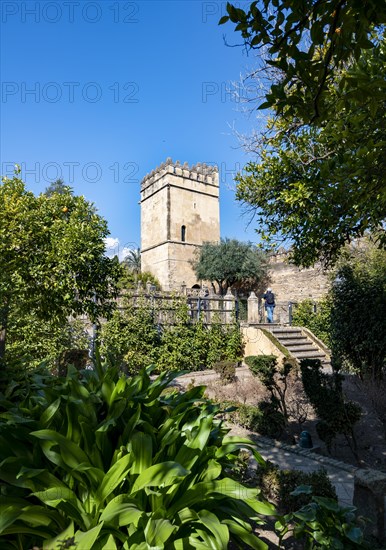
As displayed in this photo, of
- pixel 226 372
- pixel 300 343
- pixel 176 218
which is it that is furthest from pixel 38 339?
pixel 176 218

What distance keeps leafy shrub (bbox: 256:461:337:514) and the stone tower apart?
27901mm

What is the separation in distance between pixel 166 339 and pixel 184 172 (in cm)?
2506

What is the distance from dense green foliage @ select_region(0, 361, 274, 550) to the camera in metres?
2.01

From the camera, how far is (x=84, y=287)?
247 inches

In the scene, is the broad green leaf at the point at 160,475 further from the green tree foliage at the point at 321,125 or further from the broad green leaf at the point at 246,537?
the green tree foliage at the point at 321,125

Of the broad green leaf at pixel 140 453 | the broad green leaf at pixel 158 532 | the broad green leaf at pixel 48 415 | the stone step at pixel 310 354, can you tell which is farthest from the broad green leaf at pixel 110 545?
the stone step at pixel 310 354

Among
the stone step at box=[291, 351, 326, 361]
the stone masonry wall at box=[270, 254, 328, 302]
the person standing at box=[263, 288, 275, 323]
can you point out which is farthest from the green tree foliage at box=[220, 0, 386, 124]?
the stone masonry wall at box=[270, 254, 328, 302]

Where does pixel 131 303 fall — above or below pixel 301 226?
below

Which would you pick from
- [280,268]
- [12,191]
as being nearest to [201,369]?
[12,191]

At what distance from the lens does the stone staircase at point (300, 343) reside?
44.2 feet

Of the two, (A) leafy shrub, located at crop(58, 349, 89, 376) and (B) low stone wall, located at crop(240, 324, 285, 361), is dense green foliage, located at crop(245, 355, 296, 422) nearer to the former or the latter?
(A) leafy shrub, located at crop(58, 349, 89, 376)

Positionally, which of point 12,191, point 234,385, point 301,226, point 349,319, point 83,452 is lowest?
point 234,385

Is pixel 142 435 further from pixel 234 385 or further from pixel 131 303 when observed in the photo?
pixel 131 303

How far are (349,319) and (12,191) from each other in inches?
296
